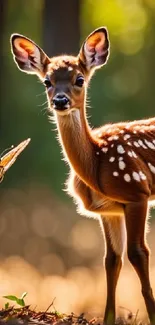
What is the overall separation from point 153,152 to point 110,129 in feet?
1.51

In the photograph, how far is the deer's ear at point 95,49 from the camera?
11.1 meters

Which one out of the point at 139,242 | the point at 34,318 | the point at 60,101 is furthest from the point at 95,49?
the point at 34,318

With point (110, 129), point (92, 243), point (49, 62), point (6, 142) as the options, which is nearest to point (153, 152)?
point (110, 129)

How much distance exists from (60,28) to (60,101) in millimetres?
9924

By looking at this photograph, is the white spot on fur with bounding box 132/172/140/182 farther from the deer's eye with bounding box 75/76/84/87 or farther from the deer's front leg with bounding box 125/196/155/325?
the deer's eye with bounding box 75/76/84/87

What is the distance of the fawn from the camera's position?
10445 millimetres

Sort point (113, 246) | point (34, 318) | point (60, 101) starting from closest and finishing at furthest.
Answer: point (34, 318), point (60, 101), point (113, 246)

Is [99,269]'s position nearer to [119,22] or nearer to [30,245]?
[30,245]

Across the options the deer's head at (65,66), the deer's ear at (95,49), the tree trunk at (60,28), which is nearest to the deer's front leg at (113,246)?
the deer's head at (65,66)

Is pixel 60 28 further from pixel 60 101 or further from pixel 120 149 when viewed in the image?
pixel 60 101

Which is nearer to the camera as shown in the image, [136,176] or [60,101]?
[60,101]

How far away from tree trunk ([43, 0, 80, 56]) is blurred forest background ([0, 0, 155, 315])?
1 cm

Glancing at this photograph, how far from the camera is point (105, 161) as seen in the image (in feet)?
35.1

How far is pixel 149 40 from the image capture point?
109ft
